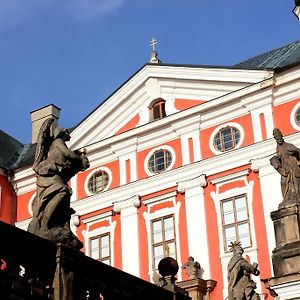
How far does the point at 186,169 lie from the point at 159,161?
4.14ft

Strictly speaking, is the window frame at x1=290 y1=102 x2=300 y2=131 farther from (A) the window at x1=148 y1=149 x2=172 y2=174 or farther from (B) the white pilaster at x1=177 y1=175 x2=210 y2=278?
(A) the window at x1=148 y1=149 x2=172 y2=174

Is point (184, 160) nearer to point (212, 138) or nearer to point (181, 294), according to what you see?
point (212, 138)

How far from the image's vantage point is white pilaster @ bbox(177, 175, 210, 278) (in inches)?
787

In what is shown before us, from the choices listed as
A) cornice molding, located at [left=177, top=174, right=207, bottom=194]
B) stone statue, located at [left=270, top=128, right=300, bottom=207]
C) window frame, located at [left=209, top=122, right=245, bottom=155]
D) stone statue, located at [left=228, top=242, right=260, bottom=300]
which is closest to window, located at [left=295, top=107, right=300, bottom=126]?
window frame, located at [left=209, top=122, right=245, bottom=155]

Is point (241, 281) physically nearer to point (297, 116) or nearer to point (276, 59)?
point (297, 116)

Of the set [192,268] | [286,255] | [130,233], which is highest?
[130,233]

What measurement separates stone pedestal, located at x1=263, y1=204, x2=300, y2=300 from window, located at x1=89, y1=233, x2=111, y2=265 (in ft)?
36.7

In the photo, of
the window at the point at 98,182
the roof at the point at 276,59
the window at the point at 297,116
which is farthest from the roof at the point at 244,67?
the window at the point at 98,182

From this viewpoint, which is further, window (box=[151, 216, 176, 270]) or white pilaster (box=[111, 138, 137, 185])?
white pilaster (box=[111, 138, 137, 185])

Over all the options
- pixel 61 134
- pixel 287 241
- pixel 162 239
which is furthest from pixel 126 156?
pixel 61 134

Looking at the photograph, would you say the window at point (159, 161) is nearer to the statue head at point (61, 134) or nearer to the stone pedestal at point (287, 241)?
the stone pedestal at point (287, 241)

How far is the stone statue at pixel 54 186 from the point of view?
6.96m

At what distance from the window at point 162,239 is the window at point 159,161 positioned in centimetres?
171

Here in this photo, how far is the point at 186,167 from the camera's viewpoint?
21.4m
